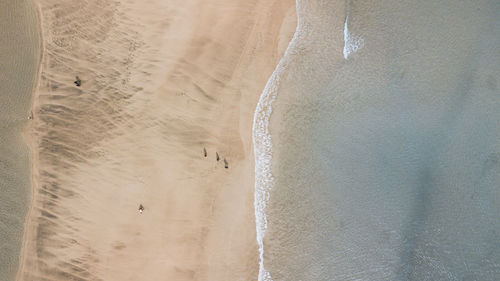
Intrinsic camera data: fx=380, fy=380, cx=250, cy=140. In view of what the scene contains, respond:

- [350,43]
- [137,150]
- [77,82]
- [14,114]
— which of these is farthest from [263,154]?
[14,114]

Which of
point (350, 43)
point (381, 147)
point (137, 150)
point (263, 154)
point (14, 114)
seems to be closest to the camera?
point (14, 114)

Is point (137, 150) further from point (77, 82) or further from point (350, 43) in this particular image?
point (350, 43)

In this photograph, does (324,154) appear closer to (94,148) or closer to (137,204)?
(137,204)

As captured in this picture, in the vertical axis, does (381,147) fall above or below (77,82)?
below

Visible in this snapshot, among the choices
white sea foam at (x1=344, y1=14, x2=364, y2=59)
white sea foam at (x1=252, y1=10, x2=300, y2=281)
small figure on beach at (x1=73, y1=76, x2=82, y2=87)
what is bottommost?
white sea foam at (x1=252, y1=10, x2=300, y2=281)

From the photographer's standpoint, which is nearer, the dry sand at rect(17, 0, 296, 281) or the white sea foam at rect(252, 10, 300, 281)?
the dry sand at rect(17, 0, 296, 281)

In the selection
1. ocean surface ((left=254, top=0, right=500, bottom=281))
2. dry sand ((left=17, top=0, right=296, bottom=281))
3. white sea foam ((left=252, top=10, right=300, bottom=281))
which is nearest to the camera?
dry sand ((left=17, top=0, right=296, bottom=281))

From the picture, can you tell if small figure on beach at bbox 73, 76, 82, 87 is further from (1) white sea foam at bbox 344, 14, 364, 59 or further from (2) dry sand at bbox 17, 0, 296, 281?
(1) white sea foam at bbox 344, 14, 364, 59

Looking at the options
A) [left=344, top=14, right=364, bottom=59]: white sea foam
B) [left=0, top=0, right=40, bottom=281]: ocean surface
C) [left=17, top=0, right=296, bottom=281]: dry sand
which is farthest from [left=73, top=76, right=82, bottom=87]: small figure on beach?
[left=344, top=14, right=364, bottom=59]: white sea foam
